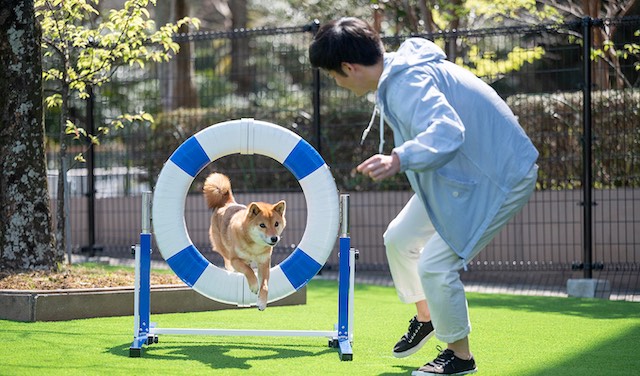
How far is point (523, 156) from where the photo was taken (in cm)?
377

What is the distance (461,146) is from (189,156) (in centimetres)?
185

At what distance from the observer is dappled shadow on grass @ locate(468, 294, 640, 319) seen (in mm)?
6578

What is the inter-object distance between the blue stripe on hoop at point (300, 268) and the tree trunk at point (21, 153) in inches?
86.5

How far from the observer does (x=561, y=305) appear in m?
7.11

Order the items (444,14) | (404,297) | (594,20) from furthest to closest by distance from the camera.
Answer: (444,14)
(594,20)
(404,297)

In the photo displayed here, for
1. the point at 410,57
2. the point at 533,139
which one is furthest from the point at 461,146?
the point at 533,139

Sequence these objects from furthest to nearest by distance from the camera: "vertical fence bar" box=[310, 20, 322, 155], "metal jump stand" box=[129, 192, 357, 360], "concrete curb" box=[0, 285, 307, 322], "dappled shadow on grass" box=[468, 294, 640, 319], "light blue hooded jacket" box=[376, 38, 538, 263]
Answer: "vertical fence bar" box=[310, 20, 322, 155]
"dappled shadow on grass" box=[468, 294, 640, 319]
"concrete curb" box=[0, 285, 307, 322]
"metal jump stand" box=[129, 192, 357, 360]
"light blue hooded jacket" box=[376, 38, 538, 263]

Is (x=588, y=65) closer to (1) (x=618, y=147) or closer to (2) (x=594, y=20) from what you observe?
(2) (x=594, y=20)

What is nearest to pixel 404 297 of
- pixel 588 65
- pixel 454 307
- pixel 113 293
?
pixel 454 307

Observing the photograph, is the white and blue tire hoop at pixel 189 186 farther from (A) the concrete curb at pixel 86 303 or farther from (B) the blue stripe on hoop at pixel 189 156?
(A) the concrete curb at pixel 86 303

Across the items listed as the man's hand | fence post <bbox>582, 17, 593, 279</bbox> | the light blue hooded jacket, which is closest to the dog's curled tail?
the light blue hooded jacket

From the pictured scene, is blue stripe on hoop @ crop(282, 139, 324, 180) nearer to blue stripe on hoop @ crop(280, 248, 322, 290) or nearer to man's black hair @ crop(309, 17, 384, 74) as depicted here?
blue stripe on hoop @ crop(280, 248, 322, 290)

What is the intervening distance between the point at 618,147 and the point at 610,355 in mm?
4172

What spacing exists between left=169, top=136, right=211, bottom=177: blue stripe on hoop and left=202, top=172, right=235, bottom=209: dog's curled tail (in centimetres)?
63
